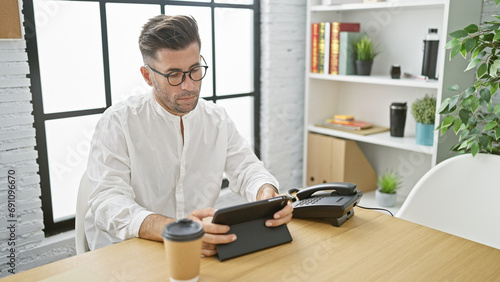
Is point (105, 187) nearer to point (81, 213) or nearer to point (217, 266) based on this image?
point (81, 213)

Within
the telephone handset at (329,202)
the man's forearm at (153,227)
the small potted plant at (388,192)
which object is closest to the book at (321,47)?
the small potted plant at (388,192)

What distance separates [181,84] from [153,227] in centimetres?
58

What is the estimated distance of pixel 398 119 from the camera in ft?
9.02

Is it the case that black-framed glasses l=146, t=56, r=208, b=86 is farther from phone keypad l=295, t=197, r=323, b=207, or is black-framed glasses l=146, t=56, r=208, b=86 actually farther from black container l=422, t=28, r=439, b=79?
black container l=422, t=28, r=439, b=79

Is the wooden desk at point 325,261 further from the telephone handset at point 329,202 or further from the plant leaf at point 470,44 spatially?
the plant leaf at point 470,44

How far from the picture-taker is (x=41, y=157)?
2.31 meters

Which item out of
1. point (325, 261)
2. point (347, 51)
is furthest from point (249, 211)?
point (347, 51)

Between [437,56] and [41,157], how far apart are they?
2.18m

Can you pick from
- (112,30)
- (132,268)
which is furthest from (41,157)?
(132,268)

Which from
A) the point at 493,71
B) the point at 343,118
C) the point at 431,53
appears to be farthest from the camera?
the point at 343,118

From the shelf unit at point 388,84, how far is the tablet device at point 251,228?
1.44m

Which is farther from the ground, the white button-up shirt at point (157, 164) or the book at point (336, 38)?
the book at point (336, 38)

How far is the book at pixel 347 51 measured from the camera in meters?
2.88

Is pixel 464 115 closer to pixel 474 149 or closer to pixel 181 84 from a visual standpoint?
pixel 474 149
